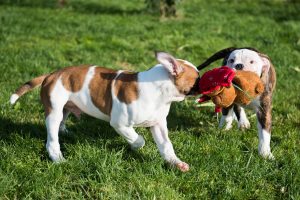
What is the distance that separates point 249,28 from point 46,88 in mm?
7596

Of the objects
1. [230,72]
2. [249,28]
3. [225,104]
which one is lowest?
[249,28]

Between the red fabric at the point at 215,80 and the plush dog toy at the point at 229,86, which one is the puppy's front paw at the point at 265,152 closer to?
the plush dog toy at the point at 229,86

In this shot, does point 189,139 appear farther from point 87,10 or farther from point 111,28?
point 87,10

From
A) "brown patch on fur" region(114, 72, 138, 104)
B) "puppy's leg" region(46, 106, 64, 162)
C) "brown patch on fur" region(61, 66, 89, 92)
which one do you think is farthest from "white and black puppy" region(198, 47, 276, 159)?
"puppy's leg" region(46, 106, 64, 162)

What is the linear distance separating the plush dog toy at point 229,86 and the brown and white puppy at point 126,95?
0.12 m

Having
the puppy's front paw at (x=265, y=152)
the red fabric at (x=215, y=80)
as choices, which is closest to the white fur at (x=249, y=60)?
the red fabric at (x=215, y=80)

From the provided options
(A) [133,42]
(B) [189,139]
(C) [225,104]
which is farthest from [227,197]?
(A) [133,42]

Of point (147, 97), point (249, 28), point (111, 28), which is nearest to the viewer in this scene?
point (147, 97)

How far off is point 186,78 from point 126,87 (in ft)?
1.69

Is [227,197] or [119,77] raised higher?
[119,77]

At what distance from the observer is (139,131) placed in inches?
194

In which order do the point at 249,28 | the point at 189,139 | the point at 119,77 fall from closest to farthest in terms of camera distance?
the point at 119,77 < the point at 189,139 < the point at 249,28

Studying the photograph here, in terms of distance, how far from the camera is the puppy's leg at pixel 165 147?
395cm

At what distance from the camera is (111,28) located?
10.1 meters
